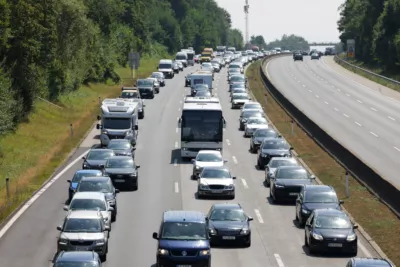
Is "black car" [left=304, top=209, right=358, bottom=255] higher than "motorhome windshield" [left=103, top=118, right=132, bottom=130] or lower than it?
higher

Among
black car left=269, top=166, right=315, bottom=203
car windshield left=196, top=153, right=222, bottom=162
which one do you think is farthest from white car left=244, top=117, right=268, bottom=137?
black car left=269, top=166, right=315, bottom=203

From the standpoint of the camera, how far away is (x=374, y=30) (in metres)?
136

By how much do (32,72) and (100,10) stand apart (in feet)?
147

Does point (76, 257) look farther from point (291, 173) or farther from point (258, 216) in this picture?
point (291, 173)

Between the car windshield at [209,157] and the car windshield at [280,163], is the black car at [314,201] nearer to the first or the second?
the car windshield at [280,163]

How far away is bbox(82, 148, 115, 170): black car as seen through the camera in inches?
1821

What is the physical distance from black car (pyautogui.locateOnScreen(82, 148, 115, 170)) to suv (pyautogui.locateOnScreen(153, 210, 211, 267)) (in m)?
17.3

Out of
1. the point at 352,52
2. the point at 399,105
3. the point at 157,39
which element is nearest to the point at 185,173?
the point at 399,105

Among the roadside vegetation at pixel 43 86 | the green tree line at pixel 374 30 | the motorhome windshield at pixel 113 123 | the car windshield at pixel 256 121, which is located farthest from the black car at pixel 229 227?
the green tree line at pixel 374 30

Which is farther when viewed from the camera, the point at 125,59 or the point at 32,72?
the point at 125,59

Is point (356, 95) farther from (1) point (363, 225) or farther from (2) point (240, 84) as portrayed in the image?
(1) point (363, 225)

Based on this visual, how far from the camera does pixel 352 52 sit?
526ft

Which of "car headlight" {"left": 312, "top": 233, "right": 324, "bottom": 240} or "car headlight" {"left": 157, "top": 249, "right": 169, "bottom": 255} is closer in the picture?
"car headlight" {"left": 157, "top": 249, "right": 169, "bottom": 255}

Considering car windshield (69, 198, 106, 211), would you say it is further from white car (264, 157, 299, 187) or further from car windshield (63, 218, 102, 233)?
white car (264, 157, 299, 187)
